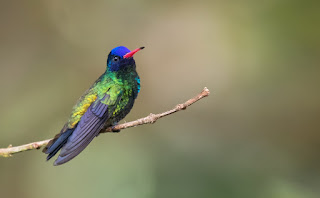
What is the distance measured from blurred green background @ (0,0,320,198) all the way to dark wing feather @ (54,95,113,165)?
6.47 feet

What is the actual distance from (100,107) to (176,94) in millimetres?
3185

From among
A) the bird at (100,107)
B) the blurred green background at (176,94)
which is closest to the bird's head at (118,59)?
the bird at (100,107)

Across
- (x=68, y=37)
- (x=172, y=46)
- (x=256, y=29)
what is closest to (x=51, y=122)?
(x=68, y=37)

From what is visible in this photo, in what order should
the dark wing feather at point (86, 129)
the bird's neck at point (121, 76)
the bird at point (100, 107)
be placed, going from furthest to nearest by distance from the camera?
the bird's neck at point (121, 76) → the bird at point (100, 107) → the dark wing feather at point (86, 129)

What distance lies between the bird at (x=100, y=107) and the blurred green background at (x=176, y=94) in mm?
1808

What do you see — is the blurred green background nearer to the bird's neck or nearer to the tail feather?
the bird's neck

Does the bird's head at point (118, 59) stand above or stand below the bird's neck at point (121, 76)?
above

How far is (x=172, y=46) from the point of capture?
561 centimetres

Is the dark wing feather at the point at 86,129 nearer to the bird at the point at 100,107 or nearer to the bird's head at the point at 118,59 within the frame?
the bird at the point at 100,107

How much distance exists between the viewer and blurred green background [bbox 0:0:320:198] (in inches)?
169

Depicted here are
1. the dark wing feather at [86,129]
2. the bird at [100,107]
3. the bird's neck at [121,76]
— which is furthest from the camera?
the bird's neck at [121,76]

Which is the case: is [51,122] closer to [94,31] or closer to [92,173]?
[92,173]

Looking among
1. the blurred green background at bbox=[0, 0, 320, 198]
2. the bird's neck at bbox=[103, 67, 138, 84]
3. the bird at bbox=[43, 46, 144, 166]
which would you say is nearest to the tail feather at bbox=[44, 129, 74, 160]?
the bird at bbox=[43, 46, 144, 166]

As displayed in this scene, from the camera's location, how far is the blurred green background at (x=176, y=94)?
4301 mm
